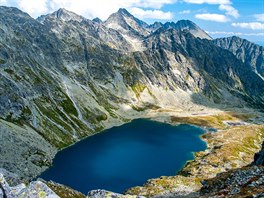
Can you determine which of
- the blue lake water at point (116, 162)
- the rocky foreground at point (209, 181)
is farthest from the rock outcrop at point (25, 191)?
the blue lake water at point (116, 162)

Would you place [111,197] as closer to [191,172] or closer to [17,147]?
[191,172]

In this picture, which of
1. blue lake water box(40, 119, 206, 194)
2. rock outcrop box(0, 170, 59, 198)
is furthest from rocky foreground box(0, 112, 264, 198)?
blue lake water box(40, 119, 206, 194)

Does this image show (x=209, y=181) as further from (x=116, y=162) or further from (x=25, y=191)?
(x=116, y=162)

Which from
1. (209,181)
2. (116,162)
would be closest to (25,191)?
(209,181)

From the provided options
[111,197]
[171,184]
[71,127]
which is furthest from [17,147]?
[111,197]

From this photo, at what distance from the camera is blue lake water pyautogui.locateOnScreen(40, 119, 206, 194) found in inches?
4938

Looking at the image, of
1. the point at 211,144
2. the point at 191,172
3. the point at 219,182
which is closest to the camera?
the point at 219,182

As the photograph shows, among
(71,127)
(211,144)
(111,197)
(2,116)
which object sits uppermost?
(111,197)

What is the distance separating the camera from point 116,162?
492ft

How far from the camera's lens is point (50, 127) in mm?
180250

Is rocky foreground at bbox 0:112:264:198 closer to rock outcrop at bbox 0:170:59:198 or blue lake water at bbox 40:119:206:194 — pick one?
rock outcrop at bbox 0:170:59:198

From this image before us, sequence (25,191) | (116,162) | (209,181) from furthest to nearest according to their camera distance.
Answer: (116,162) → (209,181) → (25,191)

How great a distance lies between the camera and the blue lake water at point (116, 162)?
12544 centimetres

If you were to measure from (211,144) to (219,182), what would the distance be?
147 m
